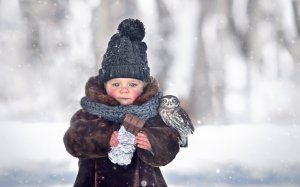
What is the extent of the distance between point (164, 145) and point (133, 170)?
33 cm

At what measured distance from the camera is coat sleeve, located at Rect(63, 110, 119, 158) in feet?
14.2

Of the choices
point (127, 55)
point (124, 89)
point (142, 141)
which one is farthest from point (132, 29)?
point (142, 141)

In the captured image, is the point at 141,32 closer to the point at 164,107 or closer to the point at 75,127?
the point at 164,107

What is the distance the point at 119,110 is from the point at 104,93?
232 millimetres

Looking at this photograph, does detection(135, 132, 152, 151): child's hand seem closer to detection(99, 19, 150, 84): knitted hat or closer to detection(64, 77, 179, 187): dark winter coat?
detection(64, 77, 179, 187): dark winter coat

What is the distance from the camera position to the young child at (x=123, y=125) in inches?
170

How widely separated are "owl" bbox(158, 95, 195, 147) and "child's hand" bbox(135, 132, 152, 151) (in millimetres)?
297

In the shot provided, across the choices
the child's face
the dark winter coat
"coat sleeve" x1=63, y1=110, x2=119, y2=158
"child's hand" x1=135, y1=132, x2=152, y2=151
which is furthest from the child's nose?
"child's hand" x1=135, y1=132, x2=152, y2=151

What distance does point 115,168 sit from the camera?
449 cm

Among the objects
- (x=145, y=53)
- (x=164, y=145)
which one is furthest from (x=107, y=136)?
(x=145, y=53)

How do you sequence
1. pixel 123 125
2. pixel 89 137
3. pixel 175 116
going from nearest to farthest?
pixel 123 125
pixel 89 137
pixel 175 116

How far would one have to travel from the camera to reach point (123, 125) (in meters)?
4.25

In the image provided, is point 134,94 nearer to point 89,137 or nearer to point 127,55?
point 127,55

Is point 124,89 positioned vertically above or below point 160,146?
above
